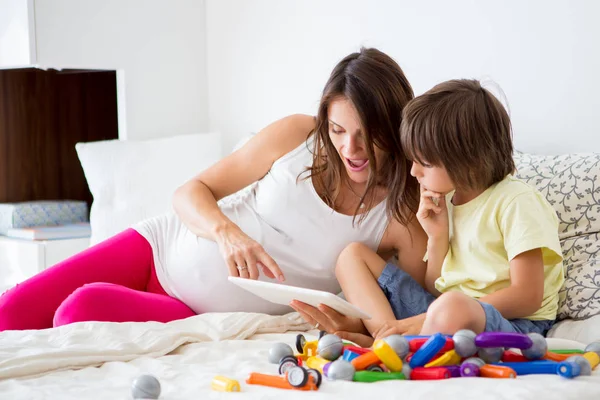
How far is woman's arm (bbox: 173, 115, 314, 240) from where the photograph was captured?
69.4 inches

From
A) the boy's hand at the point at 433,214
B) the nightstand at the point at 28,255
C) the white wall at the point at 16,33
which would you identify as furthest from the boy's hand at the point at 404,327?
the white wall at the point at 16,33

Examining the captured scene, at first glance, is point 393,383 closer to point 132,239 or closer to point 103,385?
point 103,385

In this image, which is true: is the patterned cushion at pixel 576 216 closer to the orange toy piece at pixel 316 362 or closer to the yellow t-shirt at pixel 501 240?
the yellow t-shirt at pixel 501 240

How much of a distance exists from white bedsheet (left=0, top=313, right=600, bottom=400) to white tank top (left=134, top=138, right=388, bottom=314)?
0.14m

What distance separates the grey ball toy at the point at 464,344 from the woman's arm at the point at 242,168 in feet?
2.53

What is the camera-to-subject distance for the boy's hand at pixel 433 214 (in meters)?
1.46

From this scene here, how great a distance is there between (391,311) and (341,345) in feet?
1.11

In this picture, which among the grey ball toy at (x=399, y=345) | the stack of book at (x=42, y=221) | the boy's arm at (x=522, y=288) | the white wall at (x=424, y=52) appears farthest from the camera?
the stack of book at (x=42, y=221)

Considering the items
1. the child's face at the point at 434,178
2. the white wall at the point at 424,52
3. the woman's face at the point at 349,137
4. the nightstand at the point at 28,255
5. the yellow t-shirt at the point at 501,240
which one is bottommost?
the nightstand at the point at 28,255

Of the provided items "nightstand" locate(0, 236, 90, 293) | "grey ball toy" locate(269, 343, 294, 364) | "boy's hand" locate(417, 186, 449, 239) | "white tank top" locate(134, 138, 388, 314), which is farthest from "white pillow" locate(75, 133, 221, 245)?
"grey ball toy" locate(269, 343, 294, 364)

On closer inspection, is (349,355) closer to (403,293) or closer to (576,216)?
(403,293)

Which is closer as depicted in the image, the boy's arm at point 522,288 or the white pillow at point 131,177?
the boy's arm at point 522,288

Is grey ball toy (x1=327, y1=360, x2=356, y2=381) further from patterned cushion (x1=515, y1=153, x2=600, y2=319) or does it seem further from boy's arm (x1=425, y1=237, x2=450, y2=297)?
patterned cushion (x1=515, y1=153, x2=600, y2=319)

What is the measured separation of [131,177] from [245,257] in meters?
1.09
